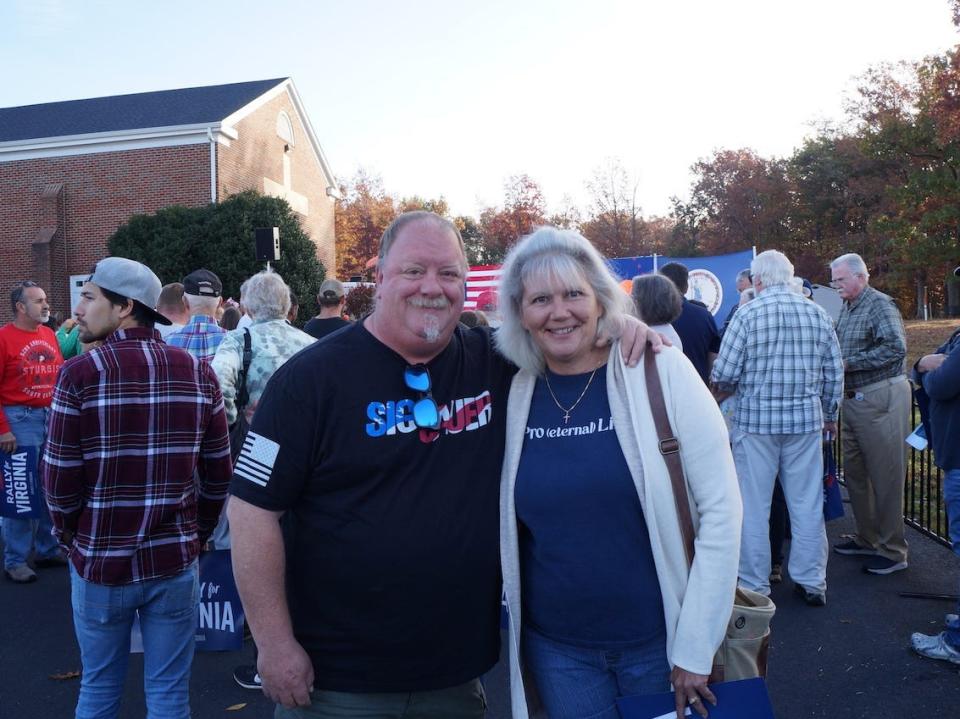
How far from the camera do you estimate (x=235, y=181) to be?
23.6m

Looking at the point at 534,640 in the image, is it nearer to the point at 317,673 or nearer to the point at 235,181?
the point at 317,673

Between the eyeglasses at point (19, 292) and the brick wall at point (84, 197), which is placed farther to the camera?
the brick wall at point (84, 197)

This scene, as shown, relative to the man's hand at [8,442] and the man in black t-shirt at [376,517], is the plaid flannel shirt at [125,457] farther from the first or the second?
the man's hand at [8,442]

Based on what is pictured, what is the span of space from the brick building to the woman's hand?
2097 centimetres

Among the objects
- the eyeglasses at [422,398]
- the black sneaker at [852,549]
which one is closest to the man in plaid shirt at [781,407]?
the black sneaker at [852,549]

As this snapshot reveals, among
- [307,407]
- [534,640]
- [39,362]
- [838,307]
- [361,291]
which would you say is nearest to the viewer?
[307,407]

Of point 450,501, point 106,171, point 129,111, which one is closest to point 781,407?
point 450,501

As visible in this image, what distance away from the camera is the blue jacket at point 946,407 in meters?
3.85

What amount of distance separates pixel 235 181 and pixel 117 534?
2259cm

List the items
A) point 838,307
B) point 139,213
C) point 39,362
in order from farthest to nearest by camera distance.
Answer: point 139,213, point 838,307, point 39,362

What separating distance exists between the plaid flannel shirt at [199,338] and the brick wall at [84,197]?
1907 centimetres

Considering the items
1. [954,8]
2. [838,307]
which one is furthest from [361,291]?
[954,8]

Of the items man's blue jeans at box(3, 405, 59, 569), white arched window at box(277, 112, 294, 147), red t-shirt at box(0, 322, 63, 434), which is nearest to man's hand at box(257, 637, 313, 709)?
man's blue jeans at box(3, 405, 59, 569)

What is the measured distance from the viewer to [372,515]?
210 cm
